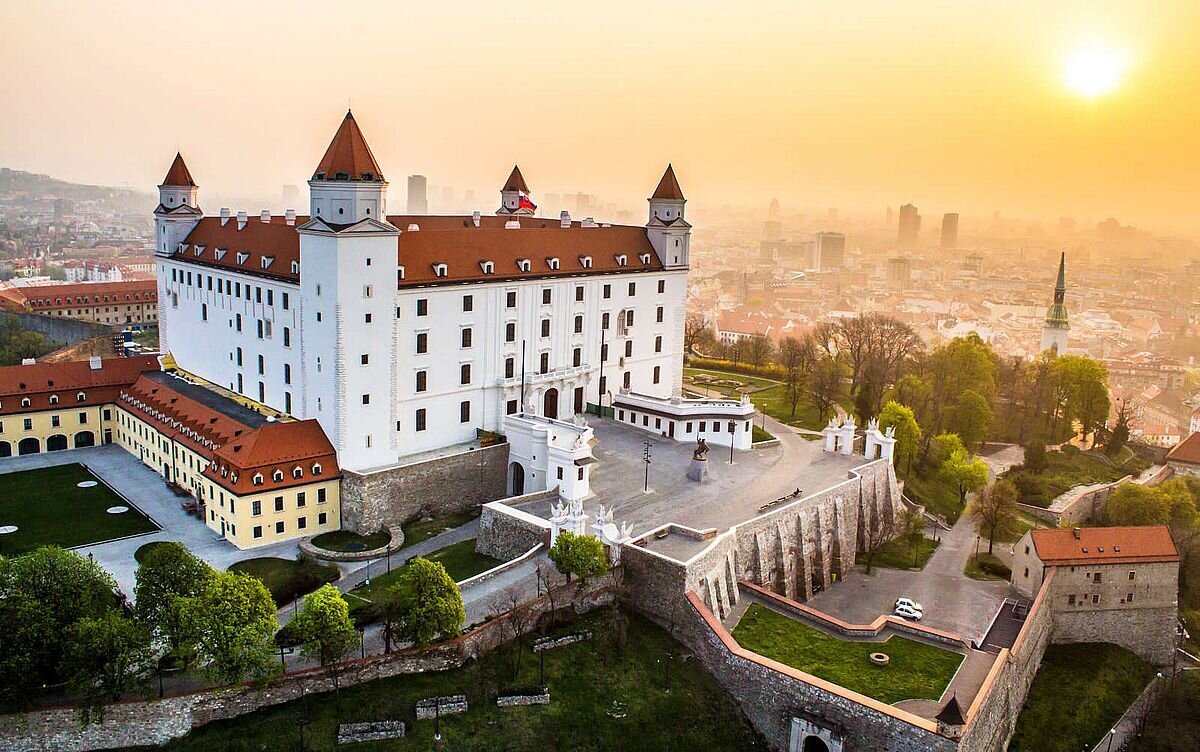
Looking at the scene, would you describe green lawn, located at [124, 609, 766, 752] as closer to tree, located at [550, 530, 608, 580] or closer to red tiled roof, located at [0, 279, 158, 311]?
tree, located at [550, 530, 608, 580]

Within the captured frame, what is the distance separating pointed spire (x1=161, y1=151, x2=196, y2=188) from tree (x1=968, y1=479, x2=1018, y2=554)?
5079 centimetres

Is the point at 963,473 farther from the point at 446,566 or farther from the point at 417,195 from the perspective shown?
the point at 417,195

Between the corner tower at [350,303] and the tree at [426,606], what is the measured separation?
46.6 ft

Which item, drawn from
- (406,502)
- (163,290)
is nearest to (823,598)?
(406,502)

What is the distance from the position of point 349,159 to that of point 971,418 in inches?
1782

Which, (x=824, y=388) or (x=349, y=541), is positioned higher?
(x=824, y=388)

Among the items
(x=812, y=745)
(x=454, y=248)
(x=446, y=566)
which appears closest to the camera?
(x=812, y=745)

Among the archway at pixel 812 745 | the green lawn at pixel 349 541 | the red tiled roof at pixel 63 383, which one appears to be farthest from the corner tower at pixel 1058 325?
the red tiled roof at pixel 63 383

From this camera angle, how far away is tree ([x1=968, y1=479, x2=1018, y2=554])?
51.5 m

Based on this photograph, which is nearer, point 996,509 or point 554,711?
point 554,711

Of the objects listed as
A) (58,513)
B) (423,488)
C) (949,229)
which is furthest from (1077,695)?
(949,229)

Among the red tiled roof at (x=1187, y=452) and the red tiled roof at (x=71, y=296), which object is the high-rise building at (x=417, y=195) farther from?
the red tiled roof at (x=1187, y=452)

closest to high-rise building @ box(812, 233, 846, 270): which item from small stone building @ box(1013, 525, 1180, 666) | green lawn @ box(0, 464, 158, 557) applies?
small stone building @ box(1013, 525, 1180, 666)

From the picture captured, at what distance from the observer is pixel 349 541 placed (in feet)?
143
